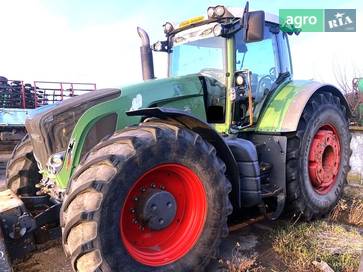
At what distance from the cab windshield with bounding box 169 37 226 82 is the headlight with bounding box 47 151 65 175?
6.36 ft

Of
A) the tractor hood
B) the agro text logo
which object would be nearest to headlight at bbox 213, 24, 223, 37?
the tractor hood

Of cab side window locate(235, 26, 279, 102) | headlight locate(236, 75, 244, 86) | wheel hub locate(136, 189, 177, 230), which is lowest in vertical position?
wheel hub locate(136, 189, 177, 230)

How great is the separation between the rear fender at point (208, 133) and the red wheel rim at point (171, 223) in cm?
43

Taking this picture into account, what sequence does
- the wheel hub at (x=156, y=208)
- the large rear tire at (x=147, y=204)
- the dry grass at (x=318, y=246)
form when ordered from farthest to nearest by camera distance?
the dry grass at (x=318, y=246) → the wheel hub at (x=156, y=208) → the large rear tire at (x=147, y=204)

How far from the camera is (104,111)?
11.7 ft

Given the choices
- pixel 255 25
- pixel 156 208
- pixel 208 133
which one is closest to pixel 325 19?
pixel 255 25

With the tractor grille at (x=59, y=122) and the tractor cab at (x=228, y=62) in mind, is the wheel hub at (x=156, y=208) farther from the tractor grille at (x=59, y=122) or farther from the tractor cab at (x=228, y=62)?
the tractor cab at (x=228, y=62)

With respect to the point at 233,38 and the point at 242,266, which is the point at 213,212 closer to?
the point at 242,266

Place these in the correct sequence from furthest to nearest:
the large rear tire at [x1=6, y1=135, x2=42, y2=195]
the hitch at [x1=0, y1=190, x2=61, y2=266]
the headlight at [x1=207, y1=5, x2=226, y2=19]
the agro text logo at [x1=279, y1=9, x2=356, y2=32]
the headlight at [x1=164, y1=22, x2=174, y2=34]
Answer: the agro text logo at [x1=279, y1=9, x2=356, y2=32] < the headlight at [x1=164, y1=22, x2=174, y2=34] < the headlight at [x1=207, y1=5, x2=226, y2=19] < the large rear tire at [x1=6, y1=135, x2=42, y2=195] < the hitch at [x1=0, y1=190, x2=61, y2=266]

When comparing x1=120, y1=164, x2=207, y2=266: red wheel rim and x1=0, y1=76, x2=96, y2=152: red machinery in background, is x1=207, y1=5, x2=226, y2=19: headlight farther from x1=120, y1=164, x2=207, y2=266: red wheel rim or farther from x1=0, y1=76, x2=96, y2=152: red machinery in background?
x1=0, y1=76, x2=96, y2=152: red machinery in background

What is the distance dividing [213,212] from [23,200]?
163 cm

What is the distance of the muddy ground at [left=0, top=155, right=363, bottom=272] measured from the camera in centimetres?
362

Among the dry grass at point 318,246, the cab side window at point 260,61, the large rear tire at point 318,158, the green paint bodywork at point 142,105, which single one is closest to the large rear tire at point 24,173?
the green paint bodywork at point 142,105

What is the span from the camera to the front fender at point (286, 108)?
A: 176 inches
